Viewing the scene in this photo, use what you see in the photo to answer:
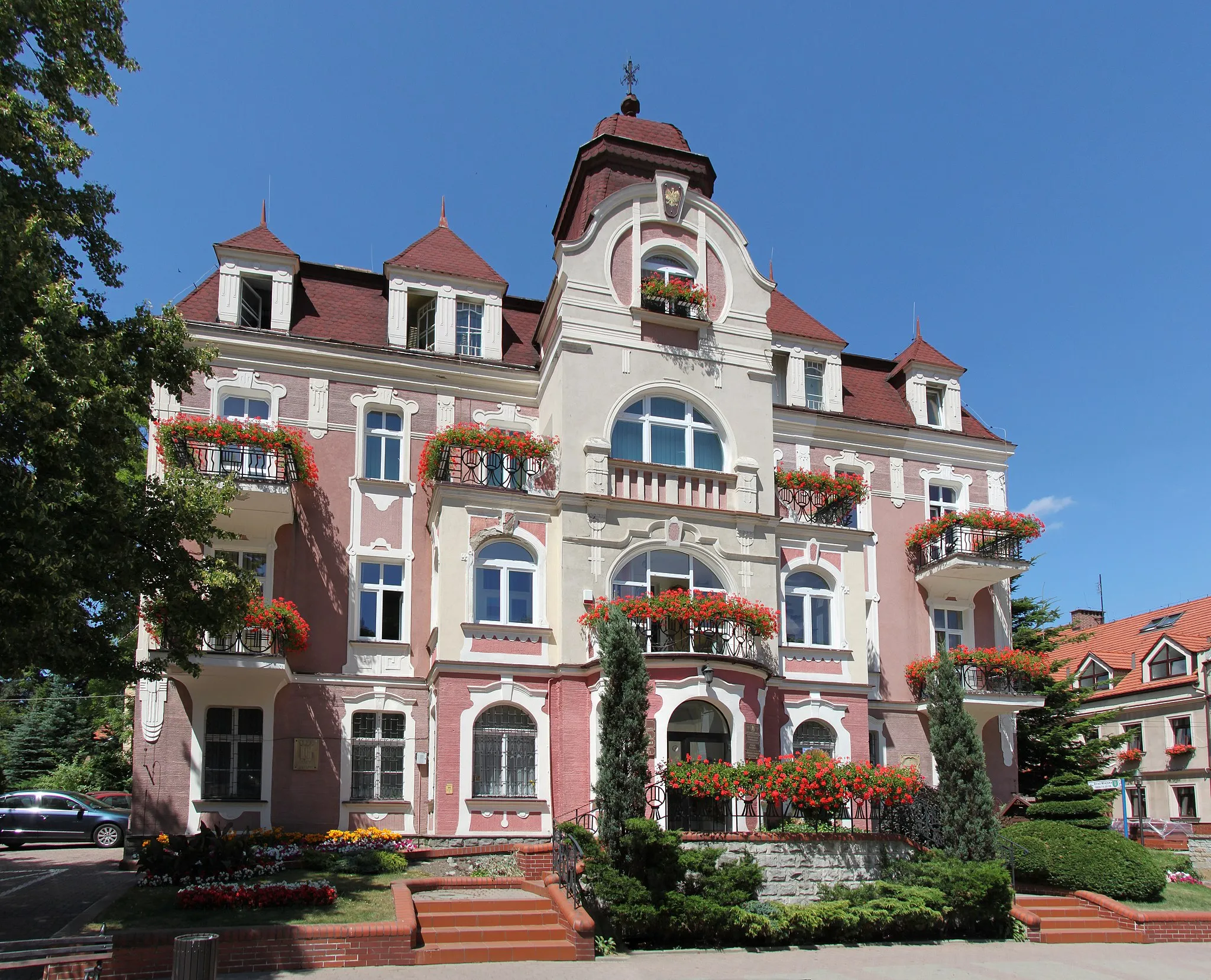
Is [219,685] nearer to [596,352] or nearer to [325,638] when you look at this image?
[325,638]

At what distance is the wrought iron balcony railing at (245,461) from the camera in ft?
74.4

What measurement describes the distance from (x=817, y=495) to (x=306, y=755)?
13164 millimetres

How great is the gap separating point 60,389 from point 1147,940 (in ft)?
65.4

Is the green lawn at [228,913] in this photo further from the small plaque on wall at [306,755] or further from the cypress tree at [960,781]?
the cypress tree at [960,781]

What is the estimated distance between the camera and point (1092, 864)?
858 inches

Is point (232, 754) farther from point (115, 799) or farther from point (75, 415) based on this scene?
point (115, 799)

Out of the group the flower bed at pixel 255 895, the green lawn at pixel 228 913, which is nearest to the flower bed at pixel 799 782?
the green lawn at pixel 228 913

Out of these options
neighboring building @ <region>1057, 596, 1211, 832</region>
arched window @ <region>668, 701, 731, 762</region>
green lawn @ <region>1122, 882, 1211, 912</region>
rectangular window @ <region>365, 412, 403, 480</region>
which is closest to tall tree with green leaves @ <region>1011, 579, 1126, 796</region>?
green lawn @ <region>1122, 882, 1211, 912</region>

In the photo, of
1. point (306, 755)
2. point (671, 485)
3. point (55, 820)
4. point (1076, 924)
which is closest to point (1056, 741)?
point (1076, 924)

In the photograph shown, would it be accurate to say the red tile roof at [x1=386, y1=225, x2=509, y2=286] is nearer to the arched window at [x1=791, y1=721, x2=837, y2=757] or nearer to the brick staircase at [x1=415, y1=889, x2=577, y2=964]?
the arched window at [x1=791, y1=721, x2=837, y2=757]

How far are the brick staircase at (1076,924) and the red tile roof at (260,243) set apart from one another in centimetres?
2045

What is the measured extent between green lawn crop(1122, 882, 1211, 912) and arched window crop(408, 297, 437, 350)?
1880cm

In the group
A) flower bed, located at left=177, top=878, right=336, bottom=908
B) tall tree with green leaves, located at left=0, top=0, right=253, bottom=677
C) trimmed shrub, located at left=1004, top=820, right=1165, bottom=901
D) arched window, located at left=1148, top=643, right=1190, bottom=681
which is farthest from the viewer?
arched window, located at left=1148, top=643, right=1190, bottom=681

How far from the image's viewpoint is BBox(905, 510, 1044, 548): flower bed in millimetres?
27562
